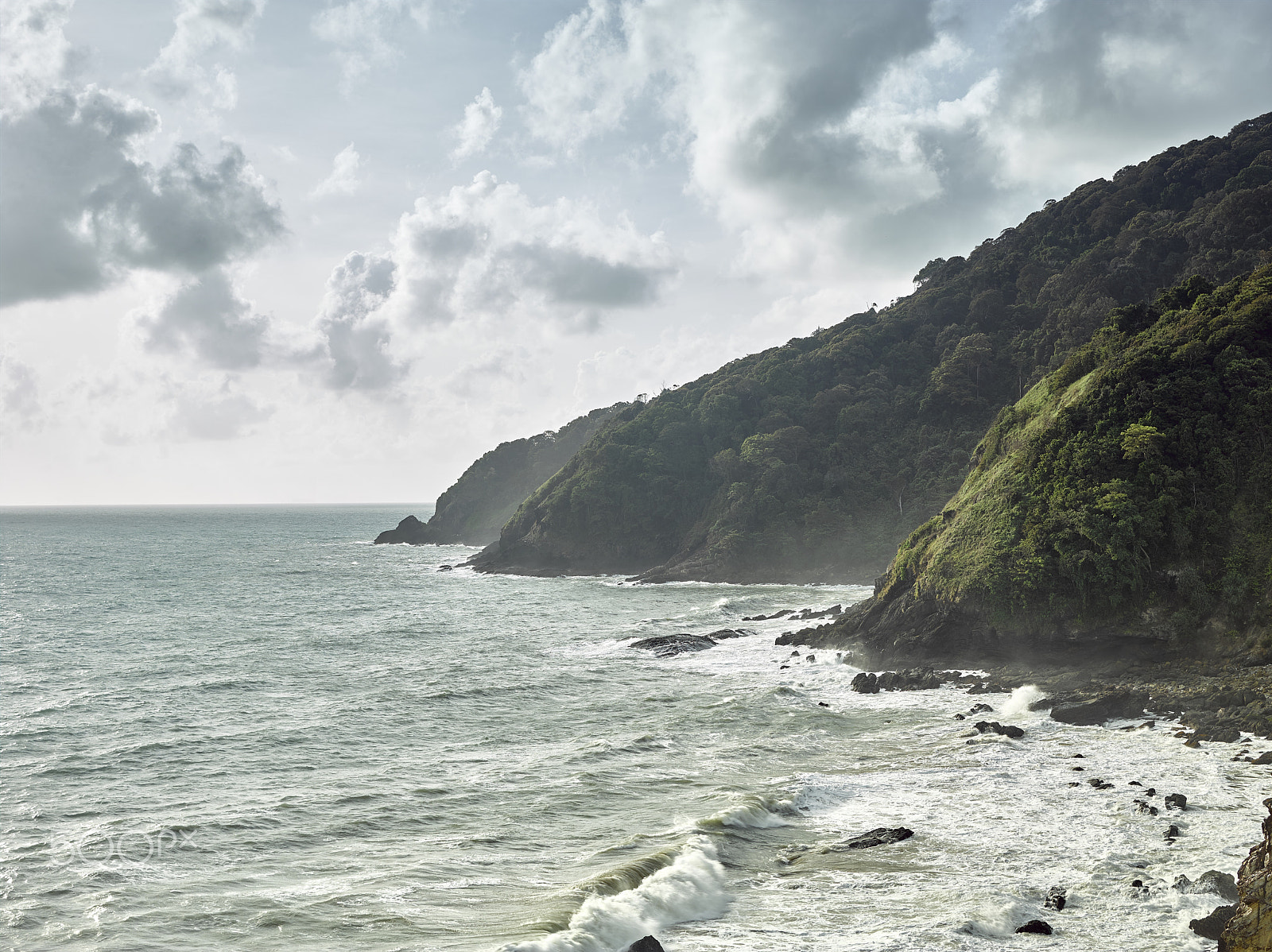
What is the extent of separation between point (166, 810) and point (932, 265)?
131m

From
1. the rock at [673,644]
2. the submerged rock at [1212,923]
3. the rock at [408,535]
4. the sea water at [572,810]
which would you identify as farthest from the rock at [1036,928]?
the rock at [408,535]

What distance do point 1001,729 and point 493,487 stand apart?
132096 mm

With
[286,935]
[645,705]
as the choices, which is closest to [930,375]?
[645,705]

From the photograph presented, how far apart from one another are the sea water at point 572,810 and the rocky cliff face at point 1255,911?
3.55m

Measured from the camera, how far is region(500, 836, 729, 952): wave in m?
14.9

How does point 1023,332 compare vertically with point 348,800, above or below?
above

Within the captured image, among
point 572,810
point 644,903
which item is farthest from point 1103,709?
point 644,903

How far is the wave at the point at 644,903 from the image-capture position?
14922mm

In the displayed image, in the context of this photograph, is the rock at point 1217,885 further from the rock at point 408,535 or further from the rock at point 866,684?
the rock at point 408,535

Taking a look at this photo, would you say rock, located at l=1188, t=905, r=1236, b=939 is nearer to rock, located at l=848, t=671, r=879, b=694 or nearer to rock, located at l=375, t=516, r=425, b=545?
rock, located at l=848, t=671, r=879, b=694

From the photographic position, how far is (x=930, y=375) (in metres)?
96.6

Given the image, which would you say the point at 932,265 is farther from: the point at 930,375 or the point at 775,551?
the point at 775,551

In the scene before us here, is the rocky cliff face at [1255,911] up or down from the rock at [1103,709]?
up

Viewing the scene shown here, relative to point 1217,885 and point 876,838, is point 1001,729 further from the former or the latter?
point 1217,885
